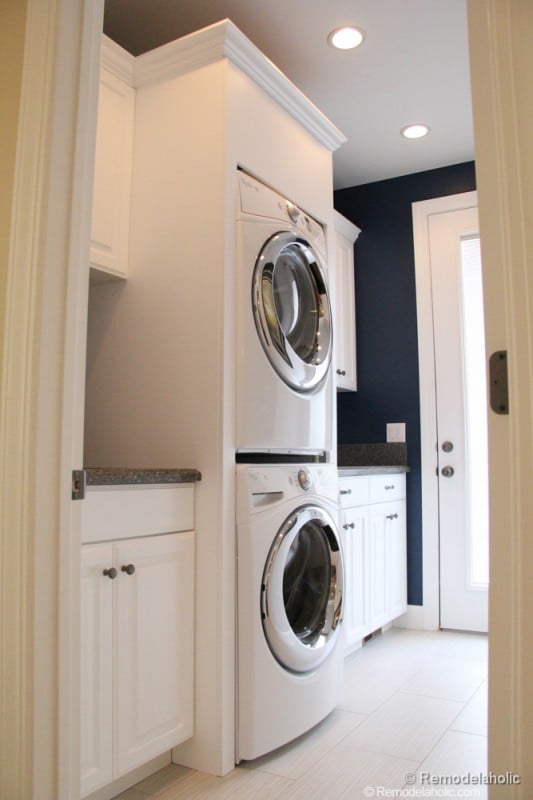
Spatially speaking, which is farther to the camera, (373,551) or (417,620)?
(417,620)

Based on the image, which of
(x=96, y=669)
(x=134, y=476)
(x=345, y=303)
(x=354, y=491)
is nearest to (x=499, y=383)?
(x=134, y=476)

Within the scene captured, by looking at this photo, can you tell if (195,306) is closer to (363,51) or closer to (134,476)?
(134,476)

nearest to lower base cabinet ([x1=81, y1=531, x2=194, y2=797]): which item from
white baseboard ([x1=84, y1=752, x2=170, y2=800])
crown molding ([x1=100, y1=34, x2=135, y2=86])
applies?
white baseboard ([x1=84, y1=752, x2=170, y2=800])

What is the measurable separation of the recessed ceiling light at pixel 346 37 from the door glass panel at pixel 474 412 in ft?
4.38

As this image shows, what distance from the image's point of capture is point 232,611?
198cm

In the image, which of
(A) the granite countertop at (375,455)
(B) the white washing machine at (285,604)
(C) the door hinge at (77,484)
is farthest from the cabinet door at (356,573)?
(C) the door hinge at (77,484)

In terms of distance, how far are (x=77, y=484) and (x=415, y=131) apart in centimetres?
294

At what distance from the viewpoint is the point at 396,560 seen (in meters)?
3.52

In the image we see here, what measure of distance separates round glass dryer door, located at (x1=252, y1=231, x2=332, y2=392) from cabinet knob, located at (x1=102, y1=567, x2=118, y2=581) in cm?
83

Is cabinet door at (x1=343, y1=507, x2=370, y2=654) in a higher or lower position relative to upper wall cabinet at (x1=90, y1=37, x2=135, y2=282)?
lower

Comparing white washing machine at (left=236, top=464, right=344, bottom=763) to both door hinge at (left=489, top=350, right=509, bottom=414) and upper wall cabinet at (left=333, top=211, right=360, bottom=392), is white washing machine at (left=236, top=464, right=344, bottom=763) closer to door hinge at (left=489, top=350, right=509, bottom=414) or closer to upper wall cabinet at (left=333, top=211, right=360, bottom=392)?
door hinge at (left=489, top=350, right=509, bottom=414)

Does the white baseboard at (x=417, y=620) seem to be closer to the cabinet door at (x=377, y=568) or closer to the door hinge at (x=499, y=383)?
the cabinet door at (x=377, y=568)

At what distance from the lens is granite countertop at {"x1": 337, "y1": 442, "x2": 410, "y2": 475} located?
3.77 meters

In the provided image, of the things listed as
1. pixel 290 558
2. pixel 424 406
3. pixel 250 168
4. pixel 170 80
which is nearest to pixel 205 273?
pixel 250 168
